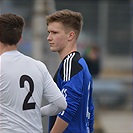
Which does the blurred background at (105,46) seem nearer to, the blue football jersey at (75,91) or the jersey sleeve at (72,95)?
the blue football jersey at (75,91)

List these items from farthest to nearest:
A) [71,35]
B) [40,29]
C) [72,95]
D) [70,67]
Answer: [40,29], [71,35], [70,67], [72,95]

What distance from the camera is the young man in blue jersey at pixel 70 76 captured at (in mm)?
4145

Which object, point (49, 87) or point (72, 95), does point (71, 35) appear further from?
point (49, 87)

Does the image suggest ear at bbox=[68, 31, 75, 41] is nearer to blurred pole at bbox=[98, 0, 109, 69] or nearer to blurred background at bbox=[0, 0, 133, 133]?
blurred background at bbox=[0, 0, 133, 133]

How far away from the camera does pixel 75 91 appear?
4.14 metres

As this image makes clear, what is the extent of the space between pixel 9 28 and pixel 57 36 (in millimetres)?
576

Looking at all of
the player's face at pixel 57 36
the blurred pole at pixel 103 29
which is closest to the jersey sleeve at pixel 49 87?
the player's face at pixel 57 36

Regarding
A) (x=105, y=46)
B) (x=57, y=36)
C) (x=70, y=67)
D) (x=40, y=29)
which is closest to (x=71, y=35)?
(x=57, y=36)

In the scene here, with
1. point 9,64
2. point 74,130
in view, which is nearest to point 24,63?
point 9,64

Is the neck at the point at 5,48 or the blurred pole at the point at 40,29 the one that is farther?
the blurred pole at the point at 40,29

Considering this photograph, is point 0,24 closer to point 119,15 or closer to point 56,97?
point 56,97

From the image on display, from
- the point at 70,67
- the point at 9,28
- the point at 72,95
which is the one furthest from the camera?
the point at 70,67

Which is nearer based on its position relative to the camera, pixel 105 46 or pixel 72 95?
pixel 72 95

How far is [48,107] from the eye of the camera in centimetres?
398
